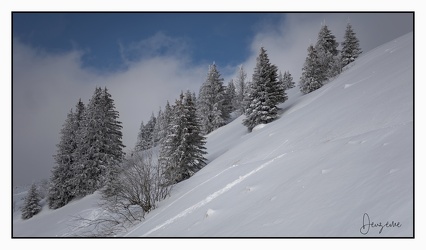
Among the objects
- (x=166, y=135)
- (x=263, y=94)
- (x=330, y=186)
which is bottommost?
(x=330, y=186)

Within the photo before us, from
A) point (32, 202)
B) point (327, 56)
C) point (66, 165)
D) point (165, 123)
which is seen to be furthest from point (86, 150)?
point (327, 56)

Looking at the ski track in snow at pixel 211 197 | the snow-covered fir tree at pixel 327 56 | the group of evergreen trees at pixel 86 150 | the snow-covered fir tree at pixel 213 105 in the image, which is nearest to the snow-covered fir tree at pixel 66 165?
the group of evergreen trees at pixel 86 150

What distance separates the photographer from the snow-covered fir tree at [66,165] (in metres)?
27.1

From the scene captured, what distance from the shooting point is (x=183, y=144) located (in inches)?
784

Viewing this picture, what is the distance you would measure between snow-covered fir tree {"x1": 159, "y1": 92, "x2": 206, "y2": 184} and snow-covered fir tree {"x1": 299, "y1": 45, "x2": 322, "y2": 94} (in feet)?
57.4

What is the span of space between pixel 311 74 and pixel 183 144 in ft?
68.5

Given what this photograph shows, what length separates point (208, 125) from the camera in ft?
144

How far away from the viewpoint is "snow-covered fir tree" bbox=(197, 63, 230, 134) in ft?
143

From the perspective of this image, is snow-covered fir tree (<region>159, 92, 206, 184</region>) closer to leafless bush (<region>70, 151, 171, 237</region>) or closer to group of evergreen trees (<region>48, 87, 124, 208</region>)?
leafless bush (<region>70, 151, 171, 237</region>)

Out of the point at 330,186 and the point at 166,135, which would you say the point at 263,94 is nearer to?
the point at 166,135
